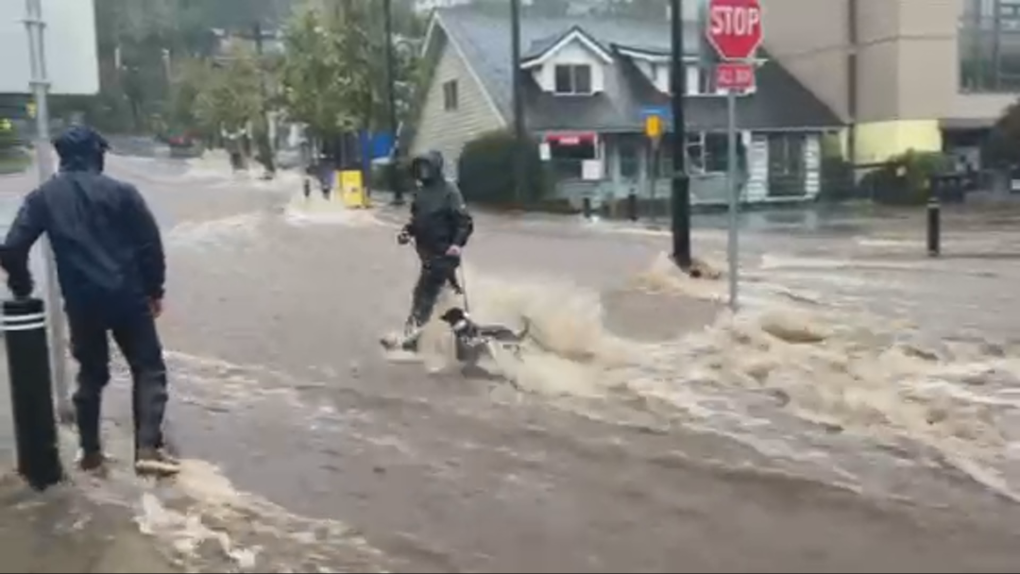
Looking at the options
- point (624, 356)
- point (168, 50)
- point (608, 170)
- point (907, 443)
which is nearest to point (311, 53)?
point (608, 170)

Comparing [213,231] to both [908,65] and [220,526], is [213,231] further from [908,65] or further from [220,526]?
[908,65]

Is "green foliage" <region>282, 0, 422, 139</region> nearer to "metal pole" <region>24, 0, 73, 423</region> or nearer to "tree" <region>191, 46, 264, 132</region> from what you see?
"tree" <region>191, 46, 264, 132</region>

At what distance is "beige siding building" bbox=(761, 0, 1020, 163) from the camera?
150ft

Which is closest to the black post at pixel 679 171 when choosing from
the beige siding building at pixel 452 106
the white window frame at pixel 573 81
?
the beige siding building at pixel 452 106

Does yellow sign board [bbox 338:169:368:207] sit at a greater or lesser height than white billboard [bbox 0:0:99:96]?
lesser

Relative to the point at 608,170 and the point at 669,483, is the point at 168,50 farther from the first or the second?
the point at 669,483

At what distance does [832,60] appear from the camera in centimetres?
4916

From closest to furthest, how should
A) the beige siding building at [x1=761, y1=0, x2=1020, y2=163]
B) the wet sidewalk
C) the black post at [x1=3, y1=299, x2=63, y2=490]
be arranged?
1. the wet sidewalk
2. the black post at [x1=3, y1=299, x2=63, y2=490]
3. the beige siding building at [x1=761, y1=0, x2=1020, y2=163]

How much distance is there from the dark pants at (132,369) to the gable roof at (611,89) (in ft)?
125

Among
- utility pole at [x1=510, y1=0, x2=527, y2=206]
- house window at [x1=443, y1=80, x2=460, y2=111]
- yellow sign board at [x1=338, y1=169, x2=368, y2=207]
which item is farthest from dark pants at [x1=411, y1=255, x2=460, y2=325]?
house window at [x1=443, y1=80, x2=460, y2=111]

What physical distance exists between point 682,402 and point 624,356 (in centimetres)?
173

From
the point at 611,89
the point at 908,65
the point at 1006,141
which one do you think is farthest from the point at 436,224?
the point at 1006,141

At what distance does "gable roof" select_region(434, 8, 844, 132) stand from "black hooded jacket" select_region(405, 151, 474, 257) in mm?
34238

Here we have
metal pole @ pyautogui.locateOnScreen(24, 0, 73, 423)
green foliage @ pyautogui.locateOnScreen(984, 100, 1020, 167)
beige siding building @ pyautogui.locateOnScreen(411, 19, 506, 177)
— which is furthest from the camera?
beige siding building @ pyautogui.locateOnScreen(411, 19, 506, 177)
